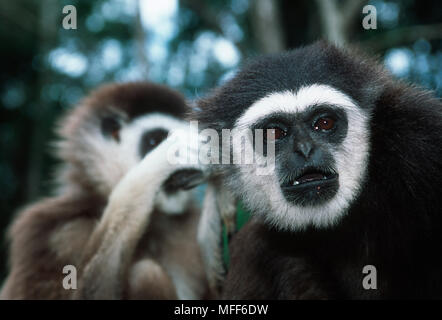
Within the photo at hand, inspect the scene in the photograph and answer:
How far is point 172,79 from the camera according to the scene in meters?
10.8

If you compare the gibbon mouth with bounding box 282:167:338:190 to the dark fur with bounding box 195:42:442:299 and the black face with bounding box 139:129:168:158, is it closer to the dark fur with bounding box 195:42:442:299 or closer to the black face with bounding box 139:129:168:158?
the dark fur with bounding box 195:42:442:299

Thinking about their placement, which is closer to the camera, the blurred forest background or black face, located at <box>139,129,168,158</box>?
black face, located at <box>139,129,168,158</box>

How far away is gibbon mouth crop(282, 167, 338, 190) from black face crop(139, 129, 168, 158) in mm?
2257

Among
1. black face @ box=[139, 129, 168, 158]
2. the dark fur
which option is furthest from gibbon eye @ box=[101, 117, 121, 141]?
the dark fur

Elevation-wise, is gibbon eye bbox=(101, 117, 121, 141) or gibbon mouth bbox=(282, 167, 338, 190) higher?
gibbon eye bbox=(101, 117, 121, 141)

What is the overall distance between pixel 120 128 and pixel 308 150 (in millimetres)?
2800

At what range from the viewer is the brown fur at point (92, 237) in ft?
12.9

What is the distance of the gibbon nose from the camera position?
2854 millimetres

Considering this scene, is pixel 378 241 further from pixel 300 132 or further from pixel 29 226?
pixel 29 226

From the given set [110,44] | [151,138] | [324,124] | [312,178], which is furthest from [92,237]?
[110,44]

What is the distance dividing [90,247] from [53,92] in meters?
9.07

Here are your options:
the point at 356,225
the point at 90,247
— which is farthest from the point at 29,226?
the point at 356,225

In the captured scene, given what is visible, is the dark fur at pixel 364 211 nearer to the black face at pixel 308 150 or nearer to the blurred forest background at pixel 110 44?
the black face at pixel 308 150

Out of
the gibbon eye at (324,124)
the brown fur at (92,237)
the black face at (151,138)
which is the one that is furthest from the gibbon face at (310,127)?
the black face at (151,138)
